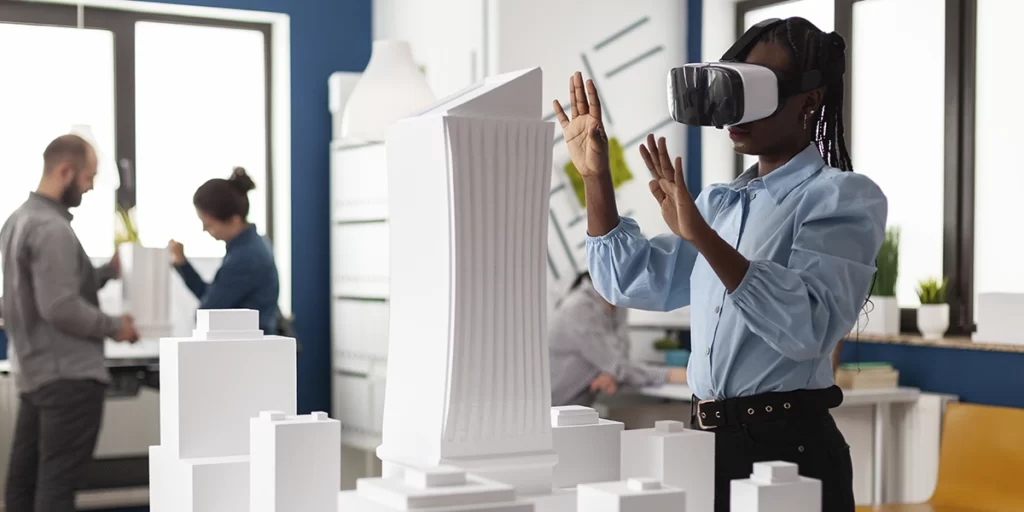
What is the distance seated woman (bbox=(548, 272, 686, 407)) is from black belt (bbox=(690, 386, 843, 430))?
2.67 m

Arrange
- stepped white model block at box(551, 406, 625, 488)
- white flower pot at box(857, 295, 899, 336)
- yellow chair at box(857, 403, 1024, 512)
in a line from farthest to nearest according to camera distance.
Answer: white flower pot at box(857, 295, 899, 336) < yellow chair at box(857, 403, 1024, 512) < stepped white model block at box(551, 406, 625, 488)

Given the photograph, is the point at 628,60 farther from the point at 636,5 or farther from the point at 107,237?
the point at 107,237

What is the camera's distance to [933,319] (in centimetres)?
405

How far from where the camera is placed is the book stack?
403 cm

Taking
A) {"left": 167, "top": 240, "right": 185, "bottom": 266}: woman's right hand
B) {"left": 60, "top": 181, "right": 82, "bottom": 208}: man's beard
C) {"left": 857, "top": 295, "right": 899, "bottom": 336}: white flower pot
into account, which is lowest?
{"left": 857, "top": 295, "right": 899, "bottom": 336}: white flower pot

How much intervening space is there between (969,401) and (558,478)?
337 centimetres

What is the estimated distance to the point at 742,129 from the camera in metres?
1.41

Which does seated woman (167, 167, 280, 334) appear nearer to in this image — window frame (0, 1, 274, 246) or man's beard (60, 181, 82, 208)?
man's beard (60, 181, 82, 208)

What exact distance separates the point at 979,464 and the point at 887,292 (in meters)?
0.90

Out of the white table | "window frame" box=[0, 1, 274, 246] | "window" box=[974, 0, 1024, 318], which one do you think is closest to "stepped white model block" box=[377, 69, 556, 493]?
the white table

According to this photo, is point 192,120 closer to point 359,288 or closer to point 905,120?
point 359,288

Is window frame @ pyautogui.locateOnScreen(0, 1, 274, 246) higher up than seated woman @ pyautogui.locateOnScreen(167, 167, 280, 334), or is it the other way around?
window frame @ pyautogui.locateOnScreen(0, 1, 274, 246)

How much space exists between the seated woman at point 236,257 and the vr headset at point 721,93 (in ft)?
9.42

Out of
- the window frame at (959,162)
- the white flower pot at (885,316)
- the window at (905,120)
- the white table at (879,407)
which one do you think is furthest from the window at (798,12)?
the white table at (879,407)
